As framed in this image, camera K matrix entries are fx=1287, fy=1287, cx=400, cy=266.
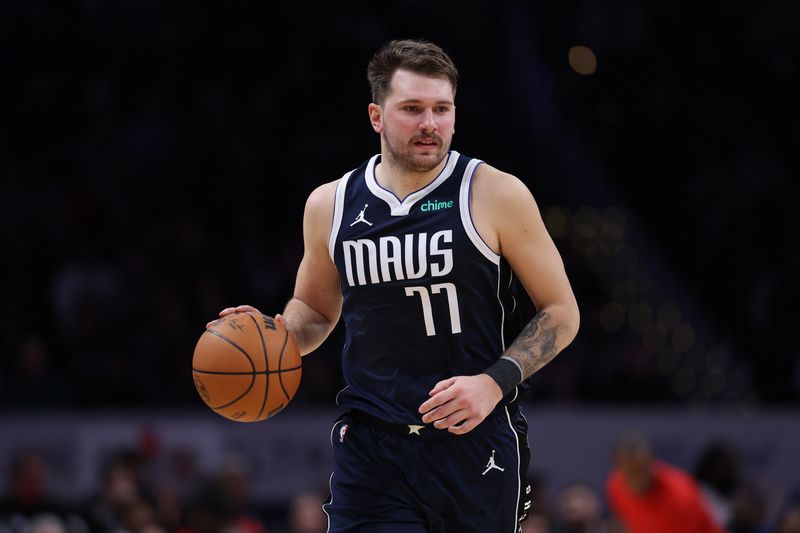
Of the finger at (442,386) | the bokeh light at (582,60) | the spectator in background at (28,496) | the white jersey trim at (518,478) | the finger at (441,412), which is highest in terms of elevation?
the bokeh light at (582,60)

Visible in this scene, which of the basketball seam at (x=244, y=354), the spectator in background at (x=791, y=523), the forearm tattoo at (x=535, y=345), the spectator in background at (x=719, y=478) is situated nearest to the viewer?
the forearm tattoo at (x=535, y=345)

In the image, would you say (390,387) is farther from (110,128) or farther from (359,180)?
(110,128)

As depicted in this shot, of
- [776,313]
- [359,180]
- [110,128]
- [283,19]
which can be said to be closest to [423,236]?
[359,180]

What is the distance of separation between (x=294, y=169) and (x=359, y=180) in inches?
410

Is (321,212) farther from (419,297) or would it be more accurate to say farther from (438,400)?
(438,400)

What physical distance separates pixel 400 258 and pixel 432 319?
27cm

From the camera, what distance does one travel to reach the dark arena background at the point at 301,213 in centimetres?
1248

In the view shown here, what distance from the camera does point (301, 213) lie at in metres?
15.3

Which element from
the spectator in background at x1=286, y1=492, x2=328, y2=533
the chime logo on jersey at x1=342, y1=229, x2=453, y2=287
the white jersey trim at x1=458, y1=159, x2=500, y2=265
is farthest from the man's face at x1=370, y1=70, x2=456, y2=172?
the spectator in background at x1=286, y1=492, x2=328, y2=533

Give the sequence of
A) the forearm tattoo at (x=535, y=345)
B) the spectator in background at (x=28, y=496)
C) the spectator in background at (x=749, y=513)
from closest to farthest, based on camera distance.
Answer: the forearm tattoo at (x=535, y=345)
the spectator in background at (x=749, y=513)
the spectator in background at (x=28, y=496)

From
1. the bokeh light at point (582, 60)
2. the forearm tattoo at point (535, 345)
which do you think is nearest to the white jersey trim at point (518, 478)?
the forearm tattoo at point (535, 345)

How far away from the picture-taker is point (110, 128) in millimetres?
15969

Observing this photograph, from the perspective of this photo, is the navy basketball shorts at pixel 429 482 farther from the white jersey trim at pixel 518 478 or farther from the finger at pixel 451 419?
the finger at pixel 451 419

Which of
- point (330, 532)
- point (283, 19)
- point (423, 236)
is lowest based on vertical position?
point (330, 532)
